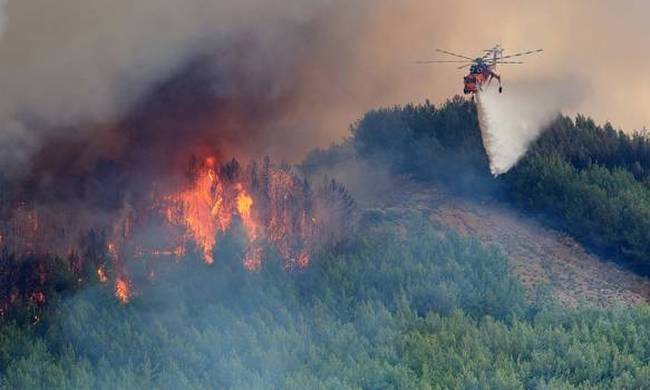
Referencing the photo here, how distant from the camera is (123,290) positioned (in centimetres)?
3234

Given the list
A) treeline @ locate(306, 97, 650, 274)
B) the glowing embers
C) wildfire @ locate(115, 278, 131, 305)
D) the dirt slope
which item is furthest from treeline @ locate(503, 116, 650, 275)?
wildfire @ locate(115, 278, 131, 305)

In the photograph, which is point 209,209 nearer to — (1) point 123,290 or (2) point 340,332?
(1) point 123,290

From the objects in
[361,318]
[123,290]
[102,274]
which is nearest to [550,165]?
[361,318]

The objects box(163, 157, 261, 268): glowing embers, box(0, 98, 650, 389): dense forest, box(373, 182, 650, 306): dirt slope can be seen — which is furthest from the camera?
box(373, 182, 650, 306): dirt slope

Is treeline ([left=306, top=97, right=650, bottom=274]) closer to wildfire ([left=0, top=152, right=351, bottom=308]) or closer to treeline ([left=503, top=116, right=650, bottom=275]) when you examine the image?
treeline ([left=503, top=116, right=650, bottom=275])

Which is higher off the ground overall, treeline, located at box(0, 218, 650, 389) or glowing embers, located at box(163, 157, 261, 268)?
glowing embers, located at box(163, 157, 261, 268)

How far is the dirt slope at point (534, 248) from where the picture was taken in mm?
35625

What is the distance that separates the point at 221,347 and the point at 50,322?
4702 mm

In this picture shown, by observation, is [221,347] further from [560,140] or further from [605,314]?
[560,140]

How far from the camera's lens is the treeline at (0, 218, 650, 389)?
27031 millimetres

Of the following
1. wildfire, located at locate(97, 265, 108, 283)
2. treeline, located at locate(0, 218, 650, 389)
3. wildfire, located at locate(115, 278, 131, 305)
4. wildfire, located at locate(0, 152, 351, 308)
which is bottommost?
treeline, located at locate(0, 218, 650, 389)

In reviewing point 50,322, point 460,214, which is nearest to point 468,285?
point 460,214

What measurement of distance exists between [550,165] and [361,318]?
13.4 meters

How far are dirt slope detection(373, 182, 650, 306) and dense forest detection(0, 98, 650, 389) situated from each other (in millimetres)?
762
